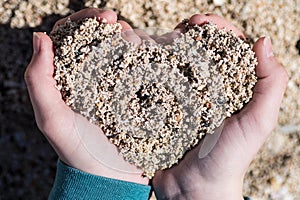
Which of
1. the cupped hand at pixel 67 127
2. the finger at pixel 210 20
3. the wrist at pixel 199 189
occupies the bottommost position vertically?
the wrist at pixel 199 189

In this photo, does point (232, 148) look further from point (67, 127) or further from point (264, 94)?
point (67, 127)

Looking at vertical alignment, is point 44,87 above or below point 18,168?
above

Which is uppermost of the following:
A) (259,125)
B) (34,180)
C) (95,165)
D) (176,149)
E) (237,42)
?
(237,42)

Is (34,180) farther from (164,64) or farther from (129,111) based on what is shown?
(164,64)

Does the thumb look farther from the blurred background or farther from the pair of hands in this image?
the blurred background

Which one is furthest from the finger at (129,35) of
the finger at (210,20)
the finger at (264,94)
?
the finger at (264,94)

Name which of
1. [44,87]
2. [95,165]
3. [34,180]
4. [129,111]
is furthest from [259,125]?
[34,180]

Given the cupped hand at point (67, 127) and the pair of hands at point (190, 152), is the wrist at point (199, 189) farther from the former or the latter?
the cupped hand at point (67, 127)

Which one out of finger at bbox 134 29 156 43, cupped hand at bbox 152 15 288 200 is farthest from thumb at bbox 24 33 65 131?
cupped hand at bbox 152 15 288 200
